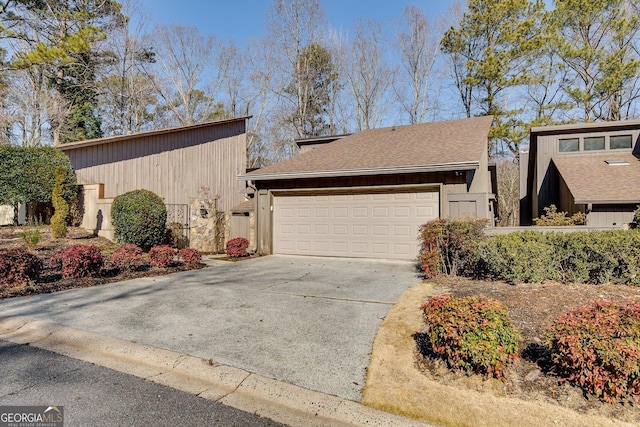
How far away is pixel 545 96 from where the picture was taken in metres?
20.8

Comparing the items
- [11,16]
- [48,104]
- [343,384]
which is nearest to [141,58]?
[48,104]

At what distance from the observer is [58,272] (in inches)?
299

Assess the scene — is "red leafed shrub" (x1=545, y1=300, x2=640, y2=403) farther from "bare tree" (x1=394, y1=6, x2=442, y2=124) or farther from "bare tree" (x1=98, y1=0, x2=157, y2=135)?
"bare tree" (x1=98, y1=0, x2=157, y2=135)

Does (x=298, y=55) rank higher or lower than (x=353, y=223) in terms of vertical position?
higher

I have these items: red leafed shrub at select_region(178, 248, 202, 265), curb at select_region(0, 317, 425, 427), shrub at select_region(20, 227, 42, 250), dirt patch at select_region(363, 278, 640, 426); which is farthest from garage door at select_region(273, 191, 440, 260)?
curb at select_region(0, 317, 425, 427)

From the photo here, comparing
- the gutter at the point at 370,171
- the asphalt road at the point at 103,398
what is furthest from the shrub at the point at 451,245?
the asphalt road at the point at 103,398

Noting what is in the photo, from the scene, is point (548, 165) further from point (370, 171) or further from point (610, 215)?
point (370, 171)

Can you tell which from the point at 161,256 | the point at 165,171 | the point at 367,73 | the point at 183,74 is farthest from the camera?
the point at 183,74

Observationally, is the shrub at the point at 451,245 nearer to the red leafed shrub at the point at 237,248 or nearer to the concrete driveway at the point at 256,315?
the concrete driveway at the point at 256,315

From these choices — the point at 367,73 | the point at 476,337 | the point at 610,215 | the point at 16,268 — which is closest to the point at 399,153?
the point at 610,215

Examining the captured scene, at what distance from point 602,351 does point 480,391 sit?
92cm

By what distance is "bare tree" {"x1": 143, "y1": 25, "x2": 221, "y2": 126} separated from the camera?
2466cm

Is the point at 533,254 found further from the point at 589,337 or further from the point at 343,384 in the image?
the point at 343,384

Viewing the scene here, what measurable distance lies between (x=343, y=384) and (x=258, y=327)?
1.63 metres
